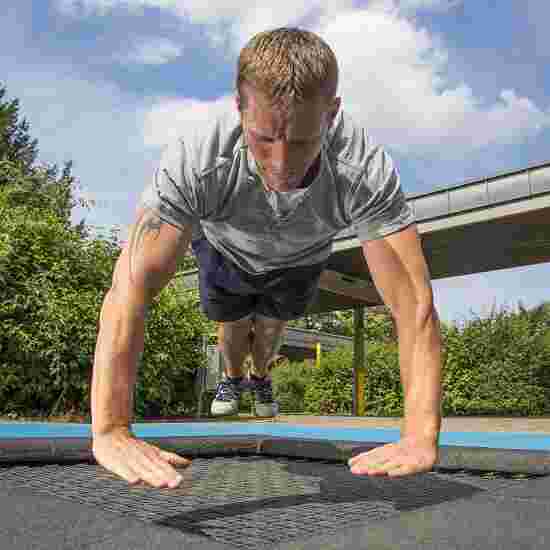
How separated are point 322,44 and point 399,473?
0.85 metres

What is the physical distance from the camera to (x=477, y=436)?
2.84 m

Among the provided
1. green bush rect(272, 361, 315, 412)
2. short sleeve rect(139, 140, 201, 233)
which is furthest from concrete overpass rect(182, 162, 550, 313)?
short sleeve rect(139, 140, 201, 233)

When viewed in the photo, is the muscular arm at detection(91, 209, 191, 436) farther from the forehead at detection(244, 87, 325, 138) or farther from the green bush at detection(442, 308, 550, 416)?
the green bush at detection(442, 308, 550, 416)

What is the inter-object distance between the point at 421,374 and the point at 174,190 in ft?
2.17

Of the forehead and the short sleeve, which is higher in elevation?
the forehead

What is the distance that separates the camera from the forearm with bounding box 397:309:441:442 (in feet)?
4.50

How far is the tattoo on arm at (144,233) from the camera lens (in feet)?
4.48

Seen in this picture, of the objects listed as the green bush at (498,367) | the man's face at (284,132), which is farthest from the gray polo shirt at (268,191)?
the green bush at (498,367)

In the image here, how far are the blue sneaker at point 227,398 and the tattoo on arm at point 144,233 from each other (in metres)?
1.54

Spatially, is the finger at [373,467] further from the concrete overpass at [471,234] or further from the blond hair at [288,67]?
the concrete overpass at [471,234]

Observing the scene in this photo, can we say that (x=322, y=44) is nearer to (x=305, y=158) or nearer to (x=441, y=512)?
(x=305, y=158)

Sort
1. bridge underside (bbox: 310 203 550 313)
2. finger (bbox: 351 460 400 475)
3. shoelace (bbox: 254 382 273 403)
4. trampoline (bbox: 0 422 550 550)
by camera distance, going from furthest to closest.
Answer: bridge underside (bbox: 310 203 550 313), shoelace (bbox: 254 382 273 403), finger (bbox: 351 460 400 475), trampoline (bbox: 0 422 550 550)

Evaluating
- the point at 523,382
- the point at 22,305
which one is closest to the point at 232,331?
the point at 22,305

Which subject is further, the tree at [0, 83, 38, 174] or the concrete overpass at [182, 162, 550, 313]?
the tree at [0, 83, 38, 174]
